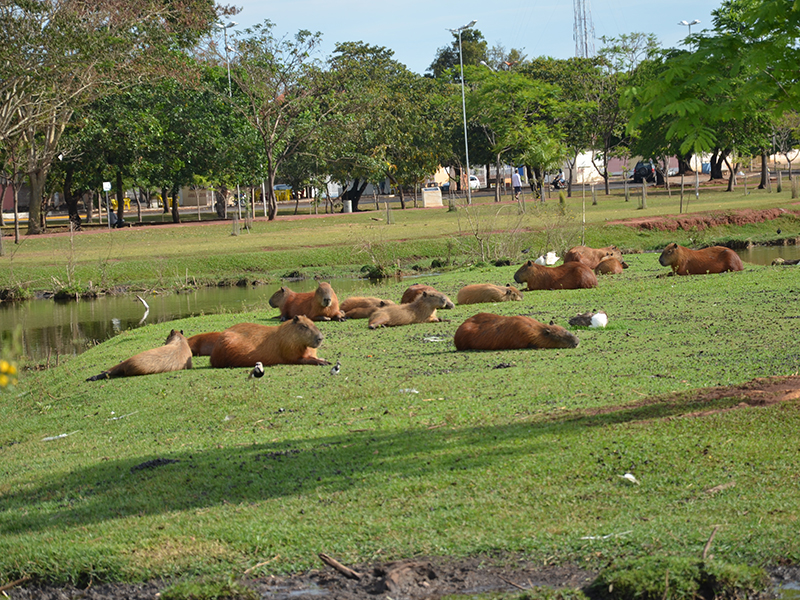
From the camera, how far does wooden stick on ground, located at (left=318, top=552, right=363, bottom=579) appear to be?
3.85 meters

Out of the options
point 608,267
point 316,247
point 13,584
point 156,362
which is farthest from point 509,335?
point 316,247

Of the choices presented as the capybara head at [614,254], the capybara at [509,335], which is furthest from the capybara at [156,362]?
the capybara head at [614,254]

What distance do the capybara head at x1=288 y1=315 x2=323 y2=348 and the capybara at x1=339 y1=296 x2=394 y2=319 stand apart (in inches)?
149

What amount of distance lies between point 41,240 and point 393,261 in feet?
53.2

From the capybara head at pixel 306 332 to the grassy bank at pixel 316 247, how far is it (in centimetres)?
1202

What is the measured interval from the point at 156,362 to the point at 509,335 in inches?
154

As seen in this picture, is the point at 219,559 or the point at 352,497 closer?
the point at 219,559

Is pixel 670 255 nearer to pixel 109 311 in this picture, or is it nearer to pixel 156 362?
pixel 156 362

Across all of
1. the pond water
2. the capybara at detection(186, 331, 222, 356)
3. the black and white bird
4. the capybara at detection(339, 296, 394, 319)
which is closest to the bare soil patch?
the pond water

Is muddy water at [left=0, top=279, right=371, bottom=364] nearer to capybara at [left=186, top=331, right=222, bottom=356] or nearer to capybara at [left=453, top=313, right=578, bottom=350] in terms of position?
capybara at [left=186, top=331, right=222, bottom=356]

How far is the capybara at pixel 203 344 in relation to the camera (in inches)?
415

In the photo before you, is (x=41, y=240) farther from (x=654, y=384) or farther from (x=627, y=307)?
(x=654, y=384)

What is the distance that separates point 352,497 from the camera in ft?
15.3

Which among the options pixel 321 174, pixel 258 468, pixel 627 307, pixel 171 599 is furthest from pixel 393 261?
pixel 321 174
